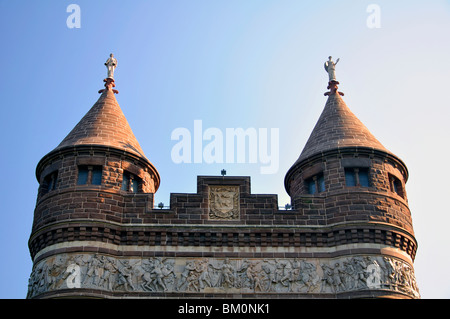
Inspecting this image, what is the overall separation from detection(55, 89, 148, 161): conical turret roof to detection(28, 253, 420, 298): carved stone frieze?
5.15m

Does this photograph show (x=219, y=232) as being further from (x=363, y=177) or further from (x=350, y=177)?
(x=363, y=177)

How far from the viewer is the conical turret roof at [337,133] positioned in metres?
25.9

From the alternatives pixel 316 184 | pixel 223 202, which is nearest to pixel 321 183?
pixel 316 184

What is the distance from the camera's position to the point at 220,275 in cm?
2258

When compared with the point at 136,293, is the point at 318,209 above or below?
above

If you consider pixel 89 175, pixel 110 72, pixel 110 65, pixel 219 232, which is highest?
pixel 110 65

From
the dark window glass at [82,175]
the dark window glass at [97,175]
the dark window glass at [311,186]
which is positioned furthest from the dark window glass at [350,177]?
the dark window glass at [82,175]

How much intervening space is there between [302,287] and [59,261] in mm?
8573

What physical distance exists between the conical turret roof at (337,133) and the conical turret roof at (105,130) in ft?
23.8

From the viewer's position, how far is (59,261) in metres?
22.3

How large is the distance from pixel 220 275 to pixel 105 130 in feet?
26.8

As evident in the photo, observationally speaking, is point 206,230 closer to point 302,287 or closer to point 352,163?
point 302,287
